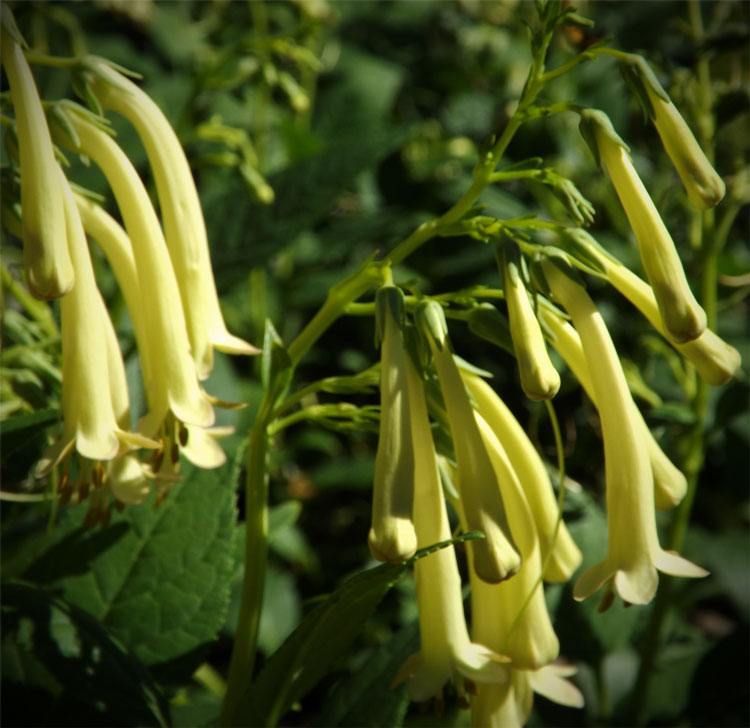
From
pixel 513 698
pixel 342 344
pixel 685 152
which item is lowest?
pixel 342 344

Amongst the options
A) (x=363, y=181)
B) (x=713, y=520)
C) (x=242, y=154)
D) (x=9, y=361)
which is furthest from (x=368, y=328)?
(x=9, y=361)

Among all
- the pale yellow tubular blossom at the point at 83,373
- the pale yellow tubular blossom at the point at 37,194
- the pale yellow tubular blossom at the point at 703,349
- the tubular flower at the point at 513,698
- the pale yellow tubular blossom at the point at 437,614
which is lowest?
the tubular flower at the point at 513,698

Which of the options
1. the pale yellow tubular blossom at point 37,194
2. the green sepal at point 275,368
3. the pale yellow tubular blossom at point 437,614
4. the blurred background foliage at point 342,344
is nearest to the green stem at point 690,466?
the blurred background foliage at point 342,344

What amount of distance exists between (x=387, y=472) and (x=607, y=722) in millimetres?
919

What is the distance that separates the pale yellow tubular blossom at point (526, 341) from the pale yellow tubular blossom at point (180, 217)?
0.28 m

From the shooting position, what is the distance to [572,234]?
0.87 m

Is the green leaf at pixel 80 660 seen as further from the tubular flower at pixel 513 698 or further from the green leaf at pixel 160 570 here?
the tubular flower at pixel 513 698

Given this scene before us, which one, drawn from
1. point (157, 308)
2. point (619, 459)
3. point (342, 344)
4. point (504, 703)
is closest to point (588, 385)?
point (619, 459)

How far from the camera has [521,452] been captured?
0.91 metres

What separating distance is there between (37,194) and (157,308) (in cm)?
16

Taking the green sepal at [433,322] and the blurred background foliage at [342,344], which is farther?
the blurred background foliage at [342,344]

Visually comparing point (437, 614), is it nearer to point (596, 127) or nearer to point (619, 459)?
point (619, 459)

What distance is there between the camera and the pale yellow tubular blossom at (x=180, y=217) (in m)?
0.95

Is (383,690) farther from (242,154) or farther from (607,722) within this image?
(242,154)
